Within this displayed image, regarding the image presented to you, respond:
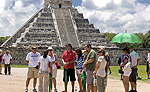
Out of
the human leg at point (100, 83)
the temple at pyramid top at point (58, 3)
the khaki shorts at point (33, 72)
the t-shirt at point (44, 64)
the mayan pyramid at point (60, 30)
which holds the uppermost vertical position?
the temple at pyramid top at point (58, 3)

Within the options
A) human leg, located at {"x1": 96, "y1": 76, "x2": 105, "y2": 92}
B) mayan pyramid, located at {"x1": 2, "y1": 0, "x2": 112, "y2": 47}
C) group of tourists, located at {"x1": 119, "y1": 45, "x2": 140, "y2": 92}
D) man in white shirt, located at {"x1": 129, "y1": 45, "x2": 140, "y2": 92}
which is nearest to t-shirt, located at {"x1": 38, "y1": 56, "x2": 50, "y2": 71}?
human leg, located at {"x1": 96, "y1": 76, "x2": 105, "y2": 92}

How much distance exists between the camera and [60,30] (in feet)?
134

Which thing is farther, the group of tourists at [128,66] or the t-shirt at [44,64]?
the t-shirt at [44,64]

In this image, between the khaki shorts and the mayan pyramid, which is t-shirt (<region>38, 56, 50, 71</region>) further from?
the mayan pyramid

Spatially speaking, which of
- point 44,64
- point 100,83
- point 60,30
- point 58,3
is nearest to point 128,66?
point 100,83

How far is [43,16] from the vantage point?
4328 cm

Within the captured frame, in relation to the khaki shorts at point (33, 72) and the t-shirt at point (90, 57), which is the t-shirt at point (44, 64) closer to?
the khaki shorts at point (33, 72)

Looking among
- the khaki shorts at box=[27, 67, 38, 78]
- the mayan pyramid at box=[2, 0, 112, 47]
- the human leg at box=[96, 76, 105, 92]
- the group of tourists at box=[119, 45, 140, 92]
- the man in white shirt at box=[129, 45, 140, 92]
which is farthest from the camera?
the mayan pyramid at box=[2, 0, 112, 47]

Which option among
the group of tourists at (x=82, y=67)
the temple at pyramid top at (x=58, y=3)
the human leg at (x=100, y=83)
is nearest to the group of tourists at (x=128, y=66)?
the group of tourists at (x=82, y=67)

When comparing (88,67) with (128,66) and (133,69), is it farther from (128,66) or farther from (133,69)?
(133,69)

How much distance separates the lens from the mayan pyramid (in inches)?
1503

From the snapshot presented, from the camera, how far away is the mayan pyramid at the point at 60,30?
38.2 m

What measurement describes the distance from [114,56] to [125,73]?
27364 millimetres

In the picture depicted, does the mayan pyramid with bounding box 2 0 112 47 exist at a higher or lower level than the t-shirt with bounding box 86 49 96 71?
higher
